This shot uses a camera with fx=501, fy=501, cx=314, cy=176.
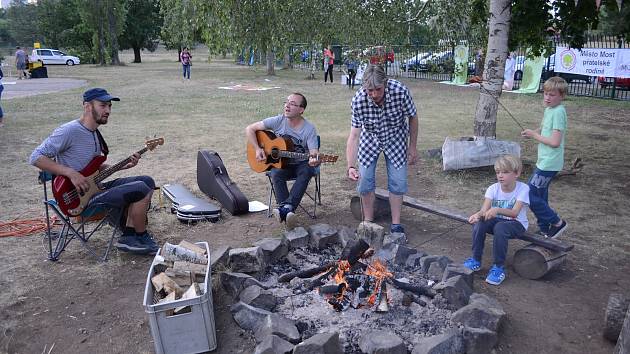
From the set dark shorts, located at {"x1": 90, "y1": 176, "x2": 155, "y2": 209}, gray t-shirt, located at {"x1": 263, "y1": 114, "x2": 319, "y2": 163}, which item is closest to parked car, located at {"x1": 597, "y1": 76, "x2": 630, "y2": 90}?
gray t-shirt, located at {"x1": 263, "y1": 114, "x2": 319, "y2": 163}

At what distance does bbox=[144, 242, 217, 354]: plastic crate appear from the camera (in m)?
2.93

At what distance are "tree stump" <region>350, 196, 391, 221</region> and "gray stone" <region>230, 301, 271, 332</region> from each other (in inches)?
88.0

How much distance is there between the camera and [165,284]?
10.6ft

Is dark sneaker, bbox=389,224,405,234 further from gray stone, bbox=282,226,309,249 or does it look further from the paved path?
the paved path

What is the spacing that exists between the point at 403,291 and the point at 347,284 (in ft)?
A: 1.30

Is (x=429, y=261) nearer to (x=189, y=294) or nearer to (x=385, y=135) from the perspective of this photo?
(x=385, y=135)

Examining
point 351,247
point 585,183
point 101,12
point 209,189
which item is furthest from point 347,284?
point 101,12

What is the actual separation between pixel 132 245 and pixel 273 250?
137cm

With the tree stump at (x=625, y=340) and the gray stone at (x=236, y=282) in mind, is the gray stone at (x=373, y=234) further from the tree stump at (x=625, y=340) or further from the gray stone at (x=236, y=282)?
the tree stump at (x=625, y=340)

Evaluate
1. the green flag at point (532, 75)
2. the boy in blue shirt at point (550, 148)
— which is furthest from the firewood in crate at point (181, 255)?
the green flag at point (532, 75)

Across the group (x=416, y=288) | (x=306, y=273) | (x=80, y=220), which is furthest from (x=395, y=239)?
(x=80, y=220)

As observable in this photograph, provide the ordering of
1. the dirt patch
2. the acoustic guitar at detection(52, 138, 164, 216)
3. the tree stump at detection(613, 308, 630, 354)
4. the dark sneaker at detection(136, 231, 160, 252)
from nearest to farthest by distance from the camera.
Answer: the tree stump at detection(613, 308, 630, 354) → the dirt patch → the acoustic guitar at detection(52, 138, 164, 216) → the dark sneaker at detection(136, 231, 160, 252)

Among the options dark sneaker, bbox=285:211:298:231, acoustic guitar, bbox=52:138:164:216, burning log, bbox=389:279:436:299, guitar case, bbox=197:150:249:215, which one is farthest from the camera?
guitar case, bbox=197:150:249:215

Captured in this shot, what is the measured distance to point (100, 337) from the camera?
10.8 feet
